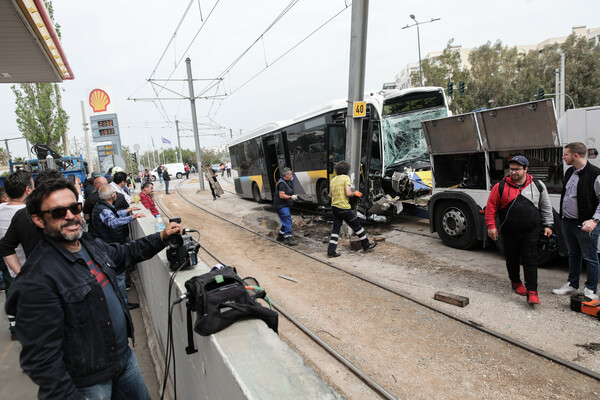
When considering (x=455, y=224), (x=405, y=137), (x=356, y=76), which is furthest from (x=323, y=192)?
(x=455, y=224)

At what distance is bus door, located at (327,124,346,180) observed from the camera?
1025 centimetres

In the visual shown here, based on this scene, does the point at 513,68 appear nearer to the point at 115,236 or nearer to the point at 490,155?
the point at 490,155

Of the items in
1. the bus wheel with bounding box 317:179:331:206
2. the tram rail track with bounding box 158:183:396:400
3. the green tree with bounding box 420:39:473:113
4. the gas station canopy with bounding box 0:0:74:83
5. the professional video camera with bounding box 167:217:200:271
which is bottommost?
the tram rail track with bounding box 158:183:396:400

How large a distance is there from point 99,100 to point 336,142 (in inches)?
579

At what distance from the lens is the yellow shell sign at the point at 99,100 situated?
19.0 m

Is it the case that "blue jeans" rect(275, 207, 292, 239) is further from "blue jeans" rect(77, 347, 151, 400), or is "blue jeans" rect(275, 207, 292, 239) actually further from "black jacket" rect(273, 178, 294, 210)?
"blue jeans" rect(77, 347, 151, 400)

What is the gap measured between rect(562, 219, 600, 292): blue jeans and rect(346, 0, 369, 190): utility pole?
4.57 metres

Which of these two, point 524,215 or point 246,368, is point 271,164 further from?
point 246,368

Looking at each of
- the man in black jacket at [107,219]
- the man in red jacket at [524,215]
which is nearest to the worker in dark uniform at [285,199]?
the man in black jacket at [107,219]

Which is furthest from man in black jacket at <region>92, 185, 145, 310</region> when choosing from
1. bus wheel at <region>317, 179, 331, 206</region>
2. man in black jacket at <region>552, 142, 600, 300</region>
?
bus wheel at <region>317, 179, 331, 206</region>

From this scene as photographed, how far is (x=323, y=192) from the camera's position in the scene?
36.8 ft

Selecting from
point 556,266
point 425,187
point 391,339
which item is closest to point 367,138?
point 425,187

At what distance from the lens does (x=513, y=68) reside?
35906 millimetres

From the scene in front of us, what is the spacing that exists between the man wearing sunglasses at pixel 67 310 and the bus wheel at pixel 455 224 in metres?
6.35
